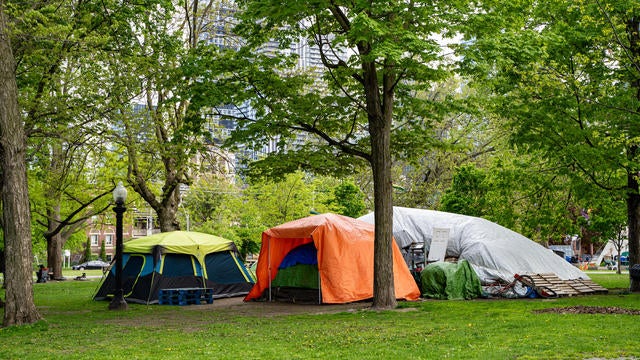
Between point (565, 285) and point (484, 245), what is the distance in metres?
2.63

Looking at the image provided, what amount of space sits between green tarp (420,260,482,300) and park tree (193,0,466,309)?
12.6 ft

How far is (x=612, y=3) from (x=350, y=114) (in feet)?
23.1

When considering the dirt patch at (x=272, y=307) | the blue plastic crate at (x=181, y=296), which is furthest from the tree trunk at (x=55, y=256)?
the dirt patch at (x=272, y=307)

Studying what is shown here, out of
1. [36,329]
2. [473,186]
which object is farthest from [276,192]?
[36,329]

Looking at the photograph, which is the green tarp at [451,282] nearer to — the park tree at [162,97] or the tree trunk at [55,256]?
the park tree at [162,97]

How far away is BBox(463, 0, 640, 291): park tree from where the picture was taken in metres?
16.7

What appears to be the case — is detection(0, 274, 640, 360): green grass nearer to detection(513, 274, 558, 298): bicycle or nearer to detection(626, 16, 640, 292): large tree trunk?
detection(513, 274, 558, 298): bicycle

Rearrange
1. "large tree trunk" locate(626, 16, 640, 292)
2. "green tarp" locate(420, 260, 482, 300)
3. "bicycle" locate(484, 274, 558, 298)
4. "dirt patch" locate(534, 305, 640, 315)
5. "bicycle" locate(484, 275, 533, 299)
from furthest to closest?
"green tarp" locate(420, 260, 482, 300) → "bicycle" locate(484, 275, 533, 299) → "bicycle" locate(484, 274, 558, 298) → "large tree trunk" locate(626, 16, 640, 292) → "dirt patch" locate(534, 305, 640, 315)

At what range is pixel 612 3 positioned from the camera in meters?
16.7

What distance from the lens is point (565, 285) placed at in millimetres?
19078

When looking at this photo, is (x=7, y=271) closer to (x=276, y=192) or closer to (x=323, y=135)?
(x=323, y=135)

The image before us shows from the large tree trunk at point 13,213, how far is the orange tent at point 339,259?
7.35m

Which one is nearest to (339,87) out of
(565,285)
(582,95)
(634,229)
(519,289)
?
(582,95)

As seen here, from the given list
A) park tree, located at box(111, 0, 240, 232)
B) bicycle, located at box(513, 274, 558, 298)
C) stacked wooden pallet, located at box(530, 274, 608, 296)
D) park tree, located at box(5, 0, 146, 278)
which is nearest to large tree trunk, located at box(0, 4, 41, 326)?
park tree, located at box(5, 0, 146, 278)
